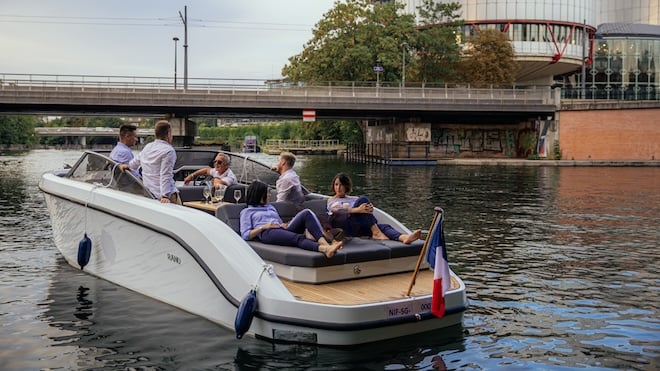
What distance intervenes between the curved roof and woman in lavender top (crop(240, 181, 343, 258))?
8114 centimetres

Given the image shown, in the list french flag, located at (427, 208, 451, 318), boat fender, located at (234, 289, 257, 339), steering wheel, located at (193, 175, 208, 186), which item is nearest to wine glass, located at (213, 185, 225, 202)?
steering wheel, located at (193, 175, 208, 186)

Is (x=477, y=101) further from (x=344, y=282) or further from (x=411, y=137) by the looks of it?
(x=344, y=282)

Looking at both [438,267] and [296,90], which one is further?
[296,90]

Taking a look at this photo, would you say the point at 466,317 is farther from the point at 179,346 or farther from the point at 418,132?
the point at 418,132

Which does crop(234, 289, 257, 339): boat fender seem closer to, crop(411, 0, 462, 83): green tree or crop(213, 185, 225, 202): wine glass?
crop(213, 185, 225, 202): wine glass

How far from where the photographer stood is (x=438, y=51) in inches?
2640

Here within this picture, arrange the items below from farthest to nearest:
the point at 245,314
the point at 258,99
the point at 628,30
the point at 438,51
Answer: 1. the point at 628,30
2. the point at 438,51
3. the point at 258,99
4. the point at 245,314

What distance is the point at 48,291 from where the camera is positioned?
10188 mm

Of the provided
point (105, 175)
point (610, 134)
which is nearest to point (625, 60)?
point (610, 134)

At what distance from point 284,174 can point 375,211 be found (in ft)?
4.61

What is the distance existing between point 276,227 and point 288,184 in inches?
68.0

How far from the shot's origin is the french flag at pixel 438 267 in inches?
295

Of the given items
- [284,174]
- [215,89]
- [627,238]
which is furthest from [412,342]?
[215,89]

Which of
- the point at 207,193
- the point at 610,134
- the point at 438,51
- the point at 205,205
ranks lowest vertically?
the point at 205,205
